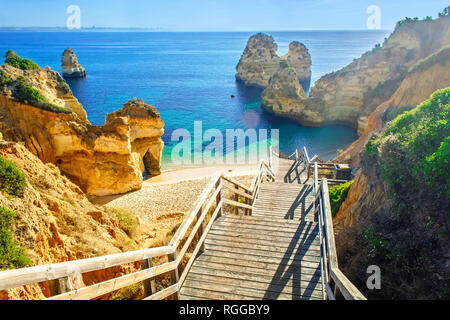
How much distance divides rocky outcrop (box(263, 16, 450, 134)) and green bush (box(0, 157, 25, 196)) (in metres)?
38.5

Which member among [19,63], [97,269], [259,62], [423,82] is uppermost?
[259,62]

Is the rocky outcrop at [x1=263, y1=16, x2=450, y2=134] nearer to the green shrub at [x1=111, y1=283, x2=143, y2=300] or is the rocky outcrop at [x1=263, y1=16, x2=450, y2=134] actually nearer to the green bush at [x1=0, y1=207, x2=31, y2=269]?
the green shrub at [x1=111, y1=283, x2=143, y2=300]

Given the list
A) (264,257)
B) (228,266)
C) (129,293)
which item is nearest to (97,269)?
(228,266)

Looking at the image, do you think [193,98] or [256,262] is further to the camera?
[193,98]

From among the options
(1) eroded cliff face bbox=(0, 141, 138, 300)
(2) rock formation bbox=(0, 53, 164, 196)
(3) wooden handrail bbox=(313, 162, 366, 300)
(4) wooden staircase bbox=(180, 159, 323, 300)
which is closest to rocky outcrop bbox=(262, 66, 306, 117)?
(2) rock formation bbox=(0, 53, 164, 196)

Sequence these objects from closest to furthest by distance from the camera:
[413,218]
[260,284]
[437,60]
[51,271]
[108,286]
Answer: [51,271]
[108,286]
[260,284]
[413,218]
[437,60]

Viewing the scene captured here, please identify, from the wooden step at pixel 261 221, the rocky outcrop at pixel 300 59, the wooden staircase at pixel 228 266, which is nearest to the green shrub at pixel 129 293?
the wooden staircase at pixel 228 266

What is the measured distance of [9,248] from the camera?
15.1 ft

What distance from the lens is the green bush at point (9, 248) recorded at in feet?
14.5

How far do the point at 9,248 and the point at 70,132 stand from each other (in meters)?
16.3

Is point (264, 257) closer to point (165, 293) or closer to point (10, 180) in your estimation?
point (165, 293)

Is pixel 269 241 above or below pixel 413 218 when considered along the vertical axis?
below

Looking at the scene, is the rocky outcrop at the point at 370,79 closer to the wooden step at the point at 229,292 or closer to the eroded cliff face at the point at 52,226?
the eroded cliff face at the point at 52,226
